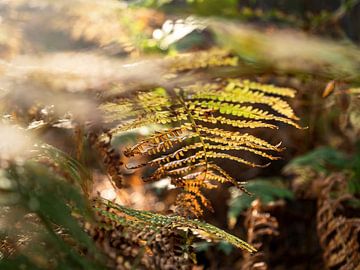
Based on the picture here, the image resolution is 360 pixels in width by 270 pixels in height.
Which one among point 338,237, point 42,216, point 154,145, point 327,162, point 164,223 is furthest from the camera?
point 327,162

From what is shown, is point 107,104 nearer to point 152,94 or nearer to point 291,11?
point 152,94

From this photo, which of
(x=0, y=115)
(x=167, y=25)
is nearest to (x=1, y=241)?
(x=0, y=115)

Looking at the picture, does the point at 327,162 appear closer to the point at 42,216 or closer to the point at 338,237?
the point at 338,237

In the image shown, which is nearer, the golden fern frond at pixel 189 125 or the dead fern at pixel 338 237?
the golden fern frond at pixel 189 125

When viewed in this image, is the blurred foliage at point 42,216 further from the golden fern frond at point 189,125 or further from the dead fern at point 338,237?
the dead fern at point 338,237

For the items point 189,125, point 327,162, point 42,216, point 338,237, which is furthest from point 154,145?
point 327,162

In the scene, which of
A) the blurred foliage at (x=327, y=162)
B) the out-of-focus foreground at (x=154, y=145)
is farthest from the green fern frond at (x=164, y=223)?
the blurred foliage at (x=327, y=162)

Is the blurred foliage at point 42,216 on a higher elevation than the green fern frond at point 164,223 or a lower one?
higher

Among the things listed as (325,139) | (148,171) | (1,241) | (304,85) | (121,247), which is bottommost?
(148,171)

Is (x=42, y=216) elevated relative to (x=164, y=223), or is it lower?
elevated
